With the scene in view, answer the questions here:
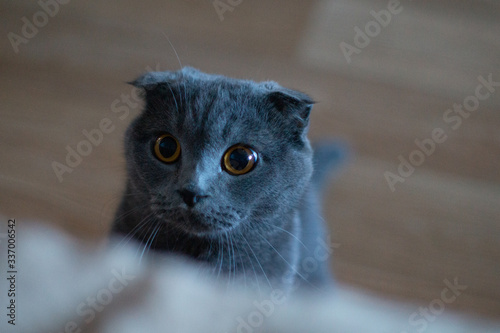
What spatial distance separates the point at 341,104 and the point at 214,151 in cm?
85

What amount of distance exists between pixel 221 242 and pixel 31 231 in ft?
1.12

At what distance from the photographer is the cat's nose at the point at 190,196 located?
0.74 meters

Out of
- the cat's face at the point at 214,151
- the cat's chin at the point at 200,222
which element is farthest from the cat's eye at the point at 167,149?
the cat's chin at the point at 200,222

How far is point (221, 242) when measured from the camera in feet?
2.91

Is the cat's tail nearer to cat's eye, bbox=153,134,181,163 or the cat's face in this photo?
the cat's face

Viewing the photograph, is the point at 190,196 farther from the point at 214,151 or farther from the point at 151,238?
the point at 151,238

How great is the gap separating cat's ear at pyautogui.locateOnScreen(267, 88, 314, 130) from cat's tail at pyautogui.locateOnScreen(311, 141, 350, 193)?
11.2 inches

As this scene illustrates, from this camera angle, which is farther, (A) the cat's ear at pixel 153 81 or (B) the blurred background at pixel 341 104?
(B) the blurred background at pixel 341 104

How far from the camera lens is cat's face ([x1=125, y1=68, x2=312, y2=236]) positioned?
2.56ft

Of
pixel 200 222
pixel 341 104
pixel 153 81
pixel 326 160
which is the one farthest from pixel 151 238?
pixel 341 104

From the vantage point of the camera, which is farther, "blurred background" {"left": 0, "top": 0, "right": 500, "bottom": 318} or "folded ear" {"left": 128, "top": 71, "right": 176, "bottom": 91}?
"blurred background" {"left": 0, "top": 0, "right": 500, "bottom": 318}

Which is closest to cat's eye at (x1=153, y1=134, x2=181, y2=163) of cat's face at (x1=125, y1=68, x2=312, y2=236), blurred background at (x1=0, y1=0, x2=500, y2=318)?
cat's face at (x1=125, y1=68, x2=312, y2=236)

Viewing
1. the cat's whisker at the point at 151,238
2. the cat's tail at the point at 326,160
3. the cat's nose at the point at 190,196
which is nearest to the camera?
the cat's nose at the point at 190,196

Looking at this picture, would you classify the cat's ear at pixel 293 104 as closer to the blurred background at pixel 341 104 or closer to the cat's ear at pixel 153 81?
the cat's ear at pixel 153 81
